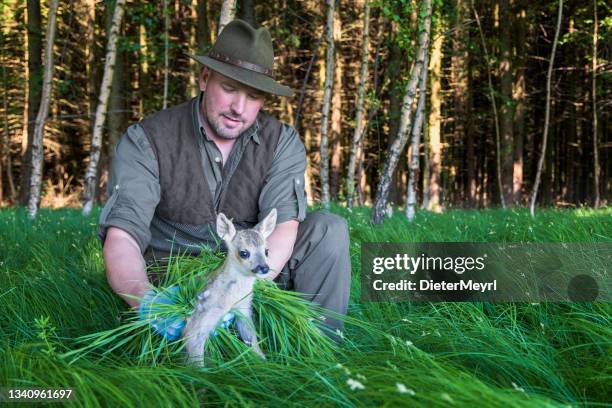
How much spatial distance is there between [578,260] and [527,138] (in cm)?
2432

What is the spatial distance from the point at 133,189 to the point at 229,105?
2.58 feet

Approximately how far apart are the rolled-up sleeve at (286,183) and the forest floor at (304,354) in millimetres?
701

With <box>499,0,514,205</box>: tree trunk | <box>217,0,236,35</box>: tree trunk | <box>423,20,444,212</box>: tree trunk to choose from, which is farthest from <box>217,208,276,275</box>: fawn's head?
<box>499,0,514,205</box>: tree trunk

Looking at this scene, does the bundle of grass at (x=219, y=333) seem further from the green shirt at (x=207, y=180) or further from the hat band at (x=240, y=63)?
the hat band at (x=240, y=63)

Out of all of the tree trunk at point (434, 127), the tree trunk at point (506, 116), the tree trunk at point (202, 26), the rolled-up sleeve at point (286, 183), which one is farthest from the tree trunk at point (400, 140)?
the tree trunk at point (506, 116)

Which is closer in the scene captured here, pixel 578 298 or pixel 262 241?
pixel 262 241

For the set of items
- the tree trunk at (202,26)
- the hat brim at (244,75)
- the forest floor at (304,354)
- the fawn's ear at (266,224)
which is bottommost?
the forest floor at (304,354)

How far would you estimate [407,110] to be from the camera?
9617 millimetres

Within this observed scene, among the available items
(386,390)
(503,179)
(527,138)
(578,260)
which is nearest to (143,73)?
(503,179)

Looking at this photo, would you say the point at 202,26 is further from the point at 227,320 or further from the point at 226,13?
the point at 227,320

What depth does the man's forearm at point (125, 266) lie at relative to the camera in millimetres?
2973

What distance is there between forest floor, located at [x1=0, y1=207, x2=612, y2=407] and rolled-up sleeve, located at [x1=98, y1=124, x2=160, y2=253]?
0.35m

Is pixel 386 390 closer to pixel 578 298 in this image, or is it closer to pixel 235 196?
pixel 235 196

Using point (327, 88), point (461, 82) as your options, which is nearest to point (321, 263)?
point (327, 88)
